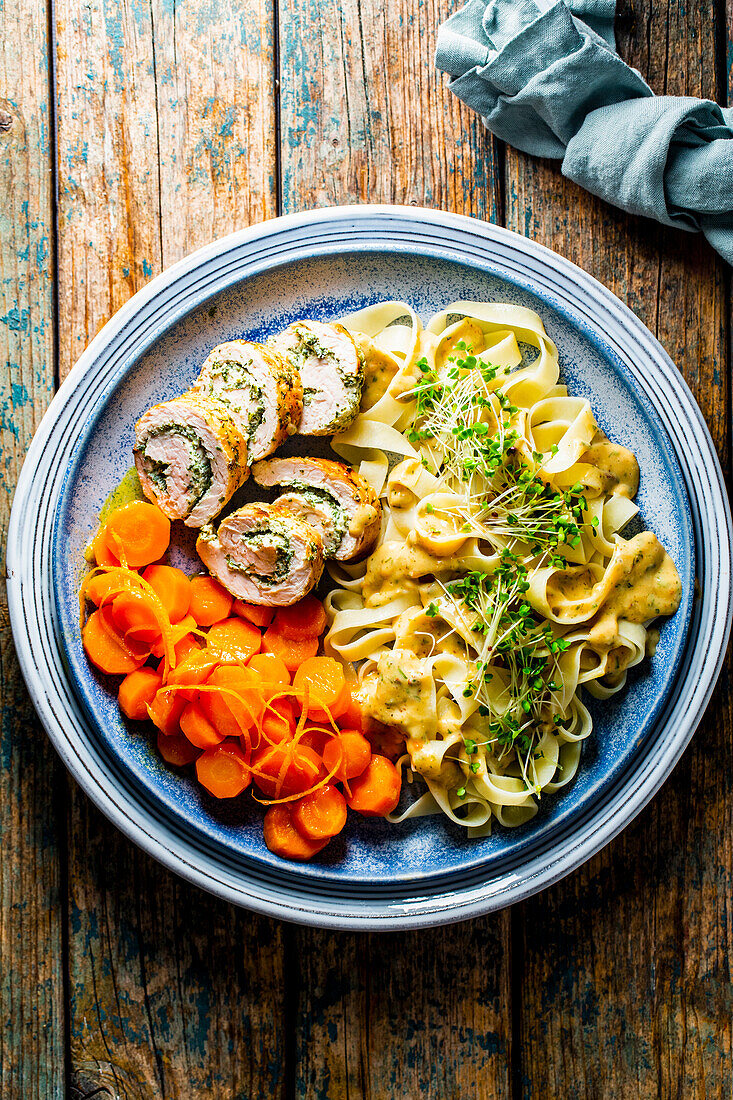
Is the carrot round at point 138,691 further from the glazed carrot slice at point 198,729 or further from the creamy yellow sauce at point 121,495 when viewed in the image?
the creamy yellow sauce at point 121,495

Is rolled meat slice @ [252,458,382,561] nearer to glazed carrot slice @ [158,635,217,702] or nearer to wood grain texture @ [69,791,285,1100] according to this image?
glazed carrot slice @ [158,635,217,702]

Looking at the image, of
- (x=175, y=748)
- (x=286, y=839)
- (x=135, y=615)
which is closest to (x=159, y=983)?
(x=286, y=839)

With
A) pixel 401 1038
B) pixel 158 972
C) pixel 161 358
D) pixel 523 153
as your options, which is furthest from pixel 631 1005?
pixel 523 153

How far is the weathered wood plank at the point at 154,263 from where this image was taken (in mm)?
2586

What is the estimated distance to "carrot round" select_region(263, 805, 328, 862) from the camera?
2.35m

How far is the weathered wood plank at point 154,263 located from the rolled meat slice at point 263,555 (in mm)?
883

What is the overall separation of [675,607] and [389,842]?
1201 millimetres

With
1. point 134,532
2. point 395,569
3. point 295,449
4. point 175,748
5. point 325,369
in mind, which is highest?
point 325,369

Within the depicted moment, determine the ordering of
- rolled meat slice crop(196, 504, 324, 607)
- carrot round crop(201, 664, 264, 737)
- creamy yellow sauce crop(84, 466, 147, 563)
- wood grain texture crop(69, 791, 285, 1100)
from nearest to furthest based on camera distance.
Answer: carrot round crop(201, 664, 264, 737), rolled meat slice crop(196, 504, 324, 607), creamy yellow sauce crop(84, 466, 147, 563), wood grain texture crop(69, 791, 285, 1100)

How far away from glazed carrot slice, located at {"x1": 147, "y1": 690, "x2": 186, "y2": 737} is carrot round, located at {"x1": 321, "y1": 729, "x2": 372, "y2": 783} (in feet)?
1.56

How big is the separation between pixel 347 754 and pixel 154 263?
1.78 meters

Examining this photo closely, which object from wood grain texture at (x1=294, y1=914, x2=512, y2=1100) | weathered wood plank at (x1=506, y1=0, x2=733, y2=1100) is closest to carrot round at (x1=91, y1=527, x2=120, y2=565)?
wood grain texture at (x1=294, y1=914, x2=512, y2=1100)

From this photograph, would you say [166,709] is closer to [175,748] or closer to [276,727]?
[175,748]

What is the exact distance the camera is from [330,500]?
2465 mm
